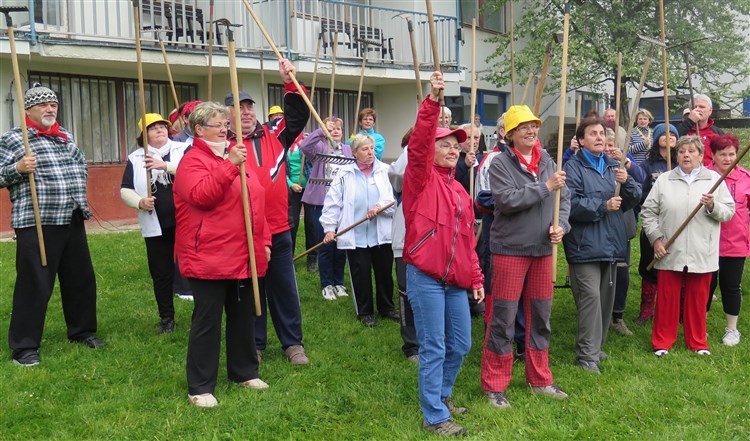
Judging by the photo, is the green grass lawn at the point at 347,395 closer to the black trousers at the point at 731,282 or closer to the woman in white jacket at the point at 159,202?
the black trousers at the point at 731,282

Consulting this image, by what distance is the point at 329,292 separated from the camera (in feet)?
26.0

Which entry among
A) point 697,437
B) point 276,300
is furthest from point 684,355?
point 276,300

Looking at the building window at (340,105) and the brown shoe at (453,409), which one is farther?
the building window at (340,105)

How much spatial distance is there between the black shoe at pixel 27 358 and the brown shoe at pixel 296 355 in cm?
183

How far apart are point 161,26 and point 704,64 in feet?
33.6

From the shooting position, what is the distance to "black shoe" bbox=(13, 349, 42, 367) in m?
5.52

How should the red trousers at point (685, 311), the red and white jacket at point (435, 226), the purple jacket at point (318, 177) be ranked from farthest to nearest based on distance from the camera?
1. the purple jacket at point (318, 177)
2. the red trousers at point (685, 311)
3. the red and white jacket at point (435, 226)

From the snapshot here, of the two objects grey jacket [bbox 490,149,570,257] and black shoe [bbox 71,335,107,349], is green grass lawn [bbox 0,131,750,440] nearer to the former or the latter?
black shoe [bbox 71,335,107,349]

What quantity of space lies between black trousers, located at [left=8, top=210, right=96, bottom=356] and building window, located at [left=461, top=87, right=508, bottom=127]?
1339cm

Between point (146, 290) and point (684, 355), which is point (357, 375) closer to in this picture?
point (684, 355)

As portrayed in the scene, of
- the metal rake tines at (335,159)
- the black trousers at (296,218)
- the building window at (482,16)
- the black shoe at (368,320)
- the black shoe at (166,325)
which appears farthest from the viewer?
the building window at (482,16)

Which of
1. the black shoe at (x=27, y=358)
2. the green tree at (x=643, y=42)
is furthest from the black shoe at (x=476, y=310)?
the green tree at (x=643, y=42)

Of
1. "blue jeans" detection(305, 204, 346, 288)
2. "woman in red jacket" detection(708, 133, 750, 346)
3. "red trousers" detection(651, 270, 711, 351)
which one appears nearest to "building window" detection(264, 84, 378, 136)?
"blue jeans" detection(305, 204, 346, 288)

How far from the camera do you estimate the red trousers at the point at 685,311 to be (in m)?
5.92
